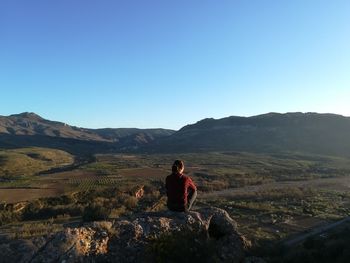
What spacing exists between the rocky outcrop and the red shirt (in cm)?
25

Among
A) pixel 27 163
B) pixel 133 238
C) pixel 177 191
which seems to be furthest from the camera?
→ pixel 27 163

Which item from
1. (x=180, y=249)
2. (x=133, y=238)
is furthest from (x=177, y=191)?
(x=133, y=238)

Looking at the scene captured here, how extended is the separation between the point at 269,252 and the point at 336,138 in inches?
7523

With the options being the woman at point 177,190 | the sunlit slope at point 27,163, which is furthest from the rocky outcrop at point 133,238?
the sunlit slope at point 27,163

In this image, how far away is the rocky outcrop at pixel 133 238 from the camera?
32.2 ft

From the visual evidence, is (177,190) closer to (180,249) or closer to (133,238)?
(180,249)

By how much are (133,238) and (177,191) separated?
2069mm

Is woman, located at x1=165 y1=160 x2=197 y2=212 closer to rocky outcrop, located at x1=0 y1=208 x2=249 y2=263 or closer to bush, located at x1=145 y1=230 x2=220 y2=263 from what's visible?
→ rocky outcrop, located at x1=0 y1=208 x2=249 y2=263

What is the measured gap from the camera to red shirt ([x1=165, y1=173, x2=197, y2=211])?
12.7m

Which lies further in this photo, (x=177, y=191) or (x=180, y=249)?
(x=177, y=191)

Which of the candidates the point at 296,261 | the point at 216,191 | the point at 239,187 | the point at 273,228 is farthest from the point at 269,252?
the point at 239,187

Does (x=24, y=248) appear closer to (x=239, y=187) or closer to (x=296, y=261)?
(x=296, y=261)

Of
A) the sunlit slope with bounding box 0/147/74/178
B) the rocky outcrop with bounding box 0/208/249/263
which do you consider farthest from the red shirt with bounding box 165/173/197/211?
the sunlit slope with bounding box 0/147/74/178

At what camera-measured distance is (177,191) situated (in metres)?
12.7
